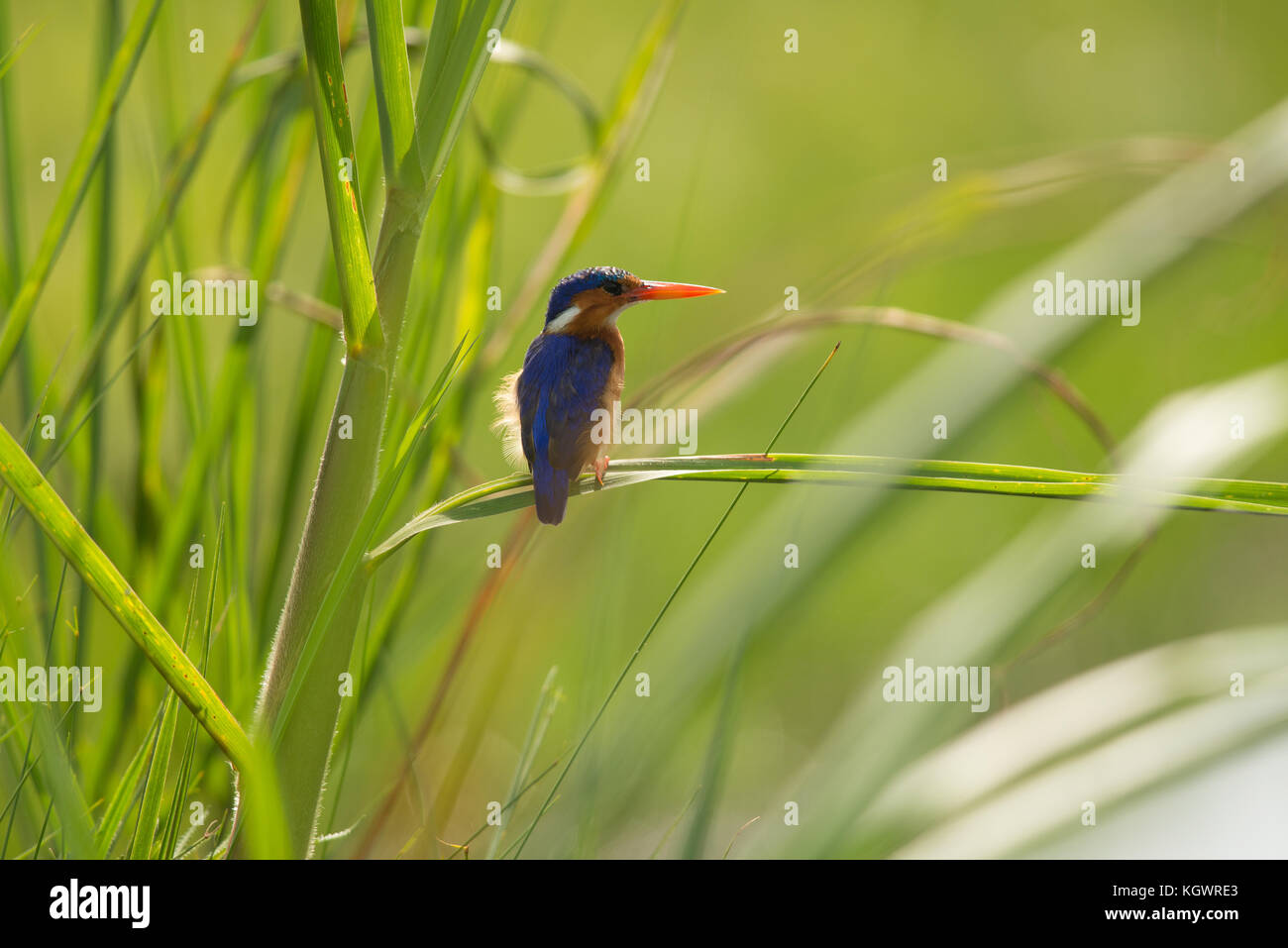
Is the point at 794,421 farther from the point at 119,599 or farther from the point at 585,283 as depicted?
the point at 119,599

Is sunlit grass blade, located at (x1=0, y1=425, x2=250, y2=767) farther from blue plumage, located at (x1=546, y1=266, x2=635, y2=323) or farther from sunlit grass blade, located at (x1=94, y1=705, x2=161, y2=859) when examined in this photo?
blue plumage, located at (x1=546, y1=266, x2=635, y2=323)

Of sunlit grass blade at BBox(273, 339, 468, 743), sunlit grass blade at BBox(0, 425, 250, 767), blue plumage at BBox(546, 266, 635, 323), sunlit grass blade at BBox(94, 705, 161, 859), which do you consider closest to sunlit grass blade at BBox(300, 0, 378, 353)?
sunlit grass blade at BBox(273, 339, 468, 743)

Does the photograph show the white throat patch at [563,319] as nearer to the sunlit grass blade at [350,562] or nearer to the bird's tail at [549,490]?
the bird's tail at [549,490]

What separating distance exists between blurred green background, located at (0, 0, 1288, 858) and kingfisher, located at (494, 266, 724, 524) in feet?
0.18

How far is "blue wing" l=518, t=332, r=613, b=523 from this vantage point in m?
1.02

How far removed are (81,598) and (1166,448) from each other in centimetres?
101

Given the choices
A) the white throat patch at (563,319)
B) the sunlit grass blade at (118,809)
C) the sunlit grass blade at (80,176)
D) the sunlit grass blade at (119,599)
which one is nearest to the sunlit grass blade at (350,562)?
the sunlit grass blade at (119,599)

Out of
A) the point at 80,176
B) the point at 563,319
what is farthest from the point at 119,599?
the point at 563,319

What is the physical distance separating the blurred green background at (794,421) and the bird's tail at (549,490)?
6 centimetres

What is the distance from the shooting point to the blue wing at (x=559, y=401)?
1021 millimetres

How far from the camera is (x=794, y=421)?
2092 mm

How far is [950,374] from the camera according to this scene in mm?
864
